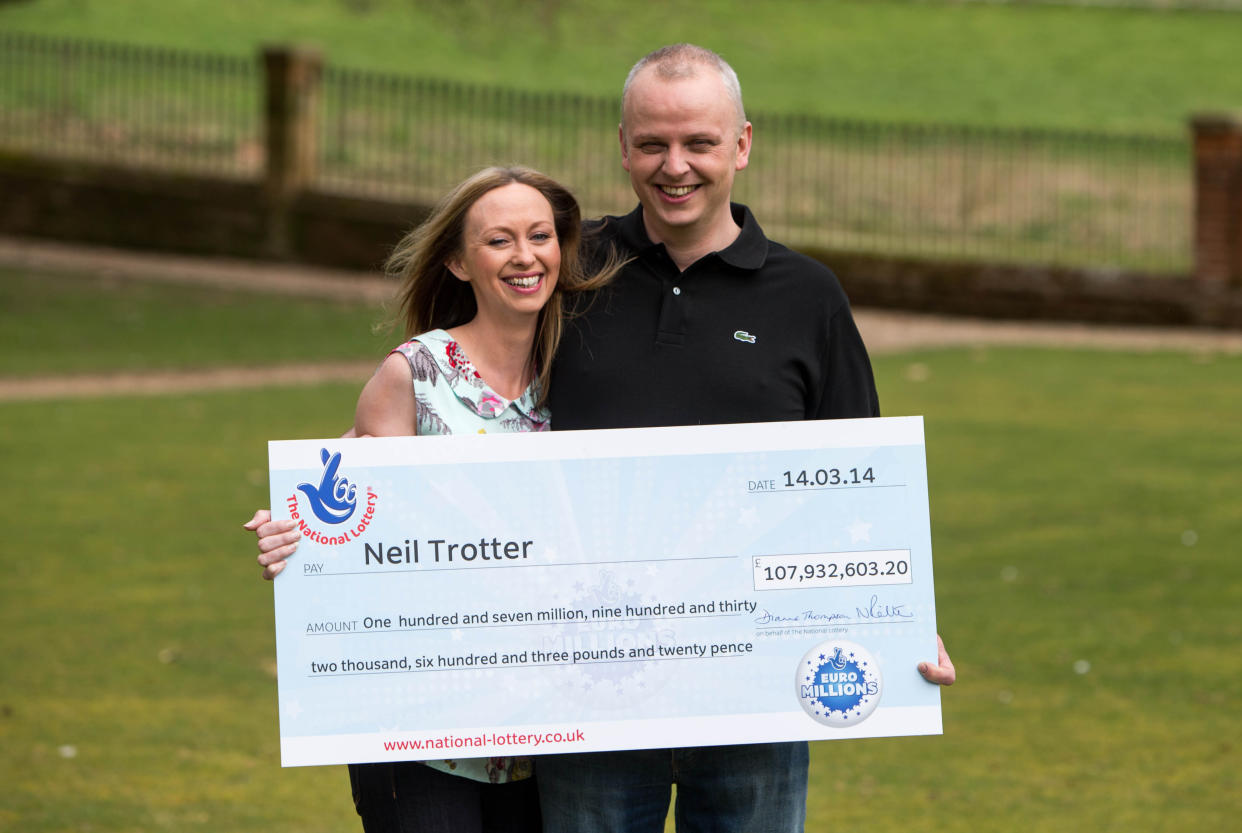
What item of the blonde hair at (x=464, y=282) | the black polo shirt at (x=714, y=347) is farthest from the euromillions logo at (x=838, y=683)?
the blonde hair at (x=464, y=282)

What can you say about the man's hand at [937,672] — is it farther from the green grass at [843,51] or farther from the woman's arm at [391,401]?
the green grass at [843,51]

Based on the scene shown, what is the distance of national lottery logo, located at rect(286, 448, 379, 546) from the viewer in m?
3.20

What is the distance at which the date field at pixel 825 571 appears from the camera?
326cm

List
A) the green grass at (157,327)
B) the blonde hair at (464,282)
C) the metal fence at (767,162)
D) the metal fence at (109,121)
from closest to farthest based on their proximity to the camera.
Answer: the blonde hair at (464,282) < the green grass at (157,327) < the metal fence at (767,162) < the metal fence at (109,121)

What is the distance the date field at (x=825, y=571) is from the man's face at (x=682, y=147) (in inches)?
26.4

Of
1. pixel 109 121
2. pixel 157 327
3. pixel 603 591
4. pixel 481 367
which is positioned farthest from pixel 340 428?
pixel 109 121

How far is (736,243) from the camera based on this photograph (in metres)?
3.31

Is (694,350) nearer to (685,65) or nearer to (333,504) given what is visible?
(685,65)

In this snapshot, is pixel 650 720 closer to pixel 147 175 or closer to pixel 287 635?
pixel 287 635

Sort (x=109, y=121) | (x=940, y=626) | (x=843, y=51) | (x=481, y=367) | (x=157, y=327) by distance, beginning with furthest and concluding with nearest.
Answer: (x=843, y=51), (x=109, y=121), (x=157, y=327), (x=940, y=626), (x=481, y=367)

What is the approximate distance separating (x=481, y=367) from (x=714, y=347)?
0.47 meters

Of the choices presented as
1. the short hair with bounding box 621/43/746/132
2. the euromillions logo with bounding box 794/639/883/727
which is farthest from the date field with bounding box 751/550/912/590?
the short hair with bounding box 621/43/746/132

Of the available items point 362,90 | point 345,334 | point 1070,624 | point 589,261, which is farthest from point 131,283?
point 589,261
